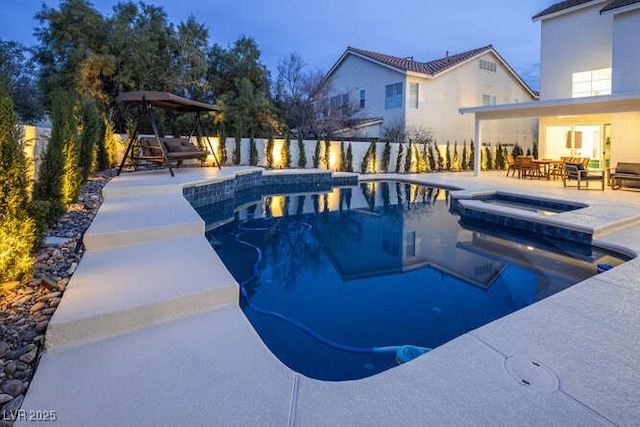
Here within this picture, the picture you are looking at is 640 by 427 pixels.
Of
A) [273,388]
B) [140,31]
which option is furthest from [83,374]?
[140,31]

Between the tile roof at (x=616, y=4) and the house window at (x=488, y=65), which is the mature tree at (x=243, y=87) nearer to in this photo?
the house window at (x=488, y=65)

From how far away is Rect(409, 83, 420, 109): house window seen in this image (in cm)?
1961

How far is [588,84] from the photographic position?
15797mm

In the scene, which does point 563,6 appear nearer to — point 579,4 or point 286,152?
point 579,4

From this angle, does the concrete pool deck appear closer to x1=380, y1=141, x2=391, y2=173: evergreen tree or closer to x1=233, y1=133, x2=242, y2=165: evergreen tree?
x1=233, y1=133, x2=242, y2=165: evergreen tree

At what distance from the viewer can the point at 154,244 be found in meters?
4.32

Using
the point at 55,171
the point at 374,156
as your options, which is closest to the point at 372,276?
the point at 55,171

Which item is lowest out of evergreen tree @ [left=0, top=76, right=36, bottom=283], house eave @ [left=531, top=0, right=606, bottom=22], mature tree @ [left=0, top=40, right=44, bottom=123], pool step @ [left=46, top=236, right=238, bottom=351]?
pool step @ [left=46, top=236, right=238, bottom=351]

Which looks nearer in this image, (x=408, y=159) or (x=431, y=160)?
(x=408, y=159)

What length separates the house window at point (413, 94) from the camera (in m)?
19.6

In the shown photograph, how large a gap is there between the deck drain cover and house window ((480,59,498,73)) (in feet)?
74.5

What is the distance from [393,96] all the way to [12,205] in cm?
1887

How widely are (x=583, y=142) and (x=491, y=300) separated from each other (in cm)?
1656

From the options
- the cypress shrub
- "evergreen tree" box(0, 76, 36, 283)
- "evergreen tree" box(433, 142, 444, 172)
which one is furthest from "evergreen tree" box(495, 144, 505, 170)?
"evergreen tree" box(0, 76, 36, 283)
